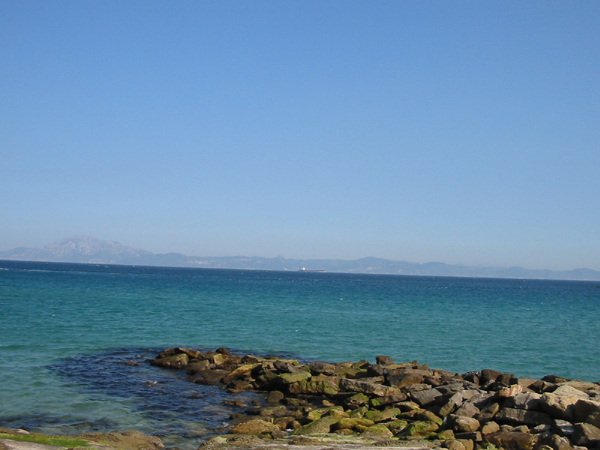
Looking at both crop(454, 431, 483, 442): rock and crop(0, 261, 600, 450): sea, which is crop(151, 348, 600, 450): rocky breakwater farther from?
crop(0, 261, 600, 450): sea

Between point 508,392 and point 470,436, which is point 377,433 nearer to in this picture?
point 470,436

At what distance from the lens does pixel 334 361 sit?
2850 centimetres

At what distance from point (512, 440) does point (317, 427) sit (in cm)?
510

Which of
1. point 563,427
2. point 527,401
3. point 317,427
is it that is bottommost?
point 317,427

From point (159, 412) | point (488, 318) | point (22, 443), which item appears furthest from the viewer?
point (488, 318)

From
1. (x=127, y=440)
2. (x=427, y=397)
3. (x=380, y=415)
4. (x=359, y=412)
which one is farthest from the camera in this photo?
(x=427, y=397)

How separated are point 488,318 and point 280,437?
42842mm

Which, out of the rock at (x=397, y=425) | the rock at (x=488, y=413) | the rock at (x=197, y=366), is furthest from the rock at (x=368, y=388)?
the rock at (x=197, y=366)

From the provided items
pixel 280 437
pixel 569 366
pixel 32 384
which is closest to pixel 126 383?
pixel 32 384

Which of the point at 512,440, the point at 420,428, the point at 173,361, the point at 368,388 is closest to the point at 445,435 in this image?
the point at 420,428

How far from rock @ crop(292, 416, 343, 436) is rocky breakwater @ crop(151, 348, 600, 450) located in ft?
0.09

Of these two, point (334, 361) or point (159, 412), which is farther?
point (334, 361)

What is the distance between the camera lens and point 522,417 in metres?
15.5

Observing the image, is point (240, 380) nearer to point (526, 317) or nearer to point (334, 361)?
point (334, 361)
